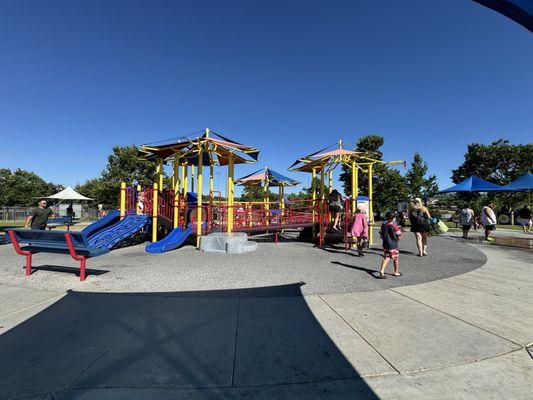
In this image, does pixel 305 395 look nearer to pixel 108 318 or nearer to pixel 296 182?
pixel 108 318

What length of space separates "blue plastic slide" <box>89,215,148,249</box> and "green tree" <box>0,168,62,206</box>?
4905 cm

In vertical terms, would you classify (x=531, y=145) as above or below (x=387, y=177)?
above

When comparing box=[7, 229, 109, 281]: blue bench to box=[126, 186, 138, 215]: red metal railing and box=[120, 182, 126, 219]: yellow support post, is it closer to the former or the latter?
box=[120, 182, 126, 219]: yellow support post

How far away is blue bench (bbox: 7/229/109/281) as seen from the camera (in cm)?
559

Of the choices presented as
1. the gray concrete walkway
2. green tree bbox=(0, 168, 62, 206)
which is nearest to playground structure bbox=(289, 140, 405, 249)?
the gray concrete walkway

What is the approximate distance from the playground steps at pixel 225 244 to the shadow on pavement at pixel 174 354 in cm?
491

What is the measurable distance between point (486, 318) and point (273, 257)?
544 centimetres

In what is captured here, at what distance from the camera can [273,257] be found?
334 inches

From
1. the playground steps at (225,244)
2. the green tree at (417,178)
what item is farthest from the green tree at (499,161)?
the playground steps at (225,244)

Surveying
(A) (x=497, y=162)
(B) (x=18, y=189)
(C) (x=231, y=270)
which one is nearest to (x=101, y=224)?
(C) (x=231, y=270)

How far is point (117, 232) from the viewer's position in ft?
31.8

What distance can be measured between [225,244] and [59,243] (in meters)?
4.61

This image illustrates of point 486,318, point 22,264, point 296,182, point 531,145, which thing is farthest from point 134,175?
point 531,145

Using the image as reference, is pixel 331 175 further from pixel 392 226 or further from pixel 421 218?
pixel 392 226
